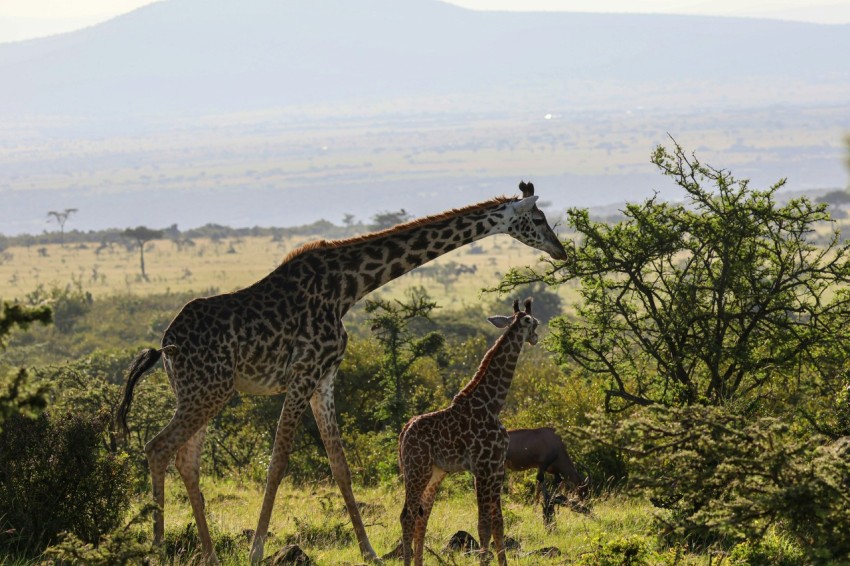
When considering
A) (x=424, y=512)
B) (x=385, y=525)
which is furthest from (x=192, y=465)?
(x=385, y=525)

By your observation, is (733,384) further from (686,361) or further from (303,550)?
(303,550)

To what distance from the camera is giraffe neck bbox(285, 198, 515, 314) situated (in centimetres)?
1155

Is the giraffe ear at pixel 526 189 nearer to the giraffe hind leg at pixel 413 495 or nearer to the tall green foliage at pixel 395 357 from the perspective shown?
the giraffe hind leg at pixel 413 495

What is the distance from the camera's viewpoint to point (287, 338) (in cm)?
1105

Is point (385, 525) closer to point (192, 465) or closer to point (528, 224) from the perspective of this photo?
point (192, 465)

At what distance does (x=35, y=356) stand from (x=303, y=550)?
133 feet

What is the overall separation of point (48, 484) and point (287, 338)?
8.13 feet

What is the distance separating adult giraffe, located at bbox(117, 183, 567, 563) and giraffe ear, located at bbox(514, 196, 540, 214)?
0.01 meters

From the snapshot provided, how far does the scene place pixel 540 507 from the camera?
1364cm

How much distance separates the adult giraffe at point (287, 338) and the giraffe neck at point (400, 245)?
0.01 m

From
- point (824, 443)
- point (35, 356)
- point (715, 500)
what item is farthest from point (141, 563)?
point (35, 356)

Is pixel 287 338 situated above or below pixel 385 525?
above

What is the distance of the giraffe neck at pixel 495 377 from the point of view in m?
10.1

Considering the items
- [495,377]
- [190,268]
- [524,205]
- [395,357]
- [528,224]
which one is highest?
[524,205]
